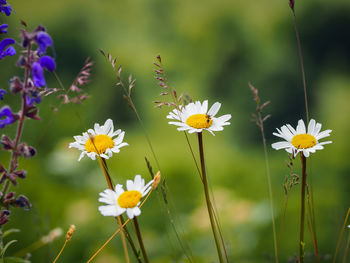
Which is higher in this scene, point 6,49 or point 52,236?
point 6,49

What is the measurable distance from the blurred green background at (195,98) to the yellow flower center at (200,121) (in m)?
0.73

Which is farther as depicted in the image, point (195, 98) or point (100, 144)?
point (195, 98)

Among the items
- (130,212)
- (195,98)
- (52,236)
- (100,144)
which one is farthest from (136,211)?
(195,98)

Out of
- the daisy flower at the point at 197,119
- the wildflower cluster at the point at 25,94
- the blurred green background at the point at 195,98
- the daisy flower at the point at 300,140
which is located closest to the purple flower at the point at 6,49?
the wildflower cluster at the point at 25,94

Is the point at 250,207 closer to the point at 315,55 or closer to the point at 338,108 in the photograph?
the point at 338,108

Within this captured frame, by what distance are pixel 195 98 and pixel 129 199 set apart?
6.15 ft

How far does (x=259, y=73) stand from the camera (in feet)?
7.72

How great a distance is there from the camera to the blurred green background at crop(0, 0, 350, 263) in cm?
146

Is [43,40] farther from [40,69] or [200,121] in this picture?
[200,121]

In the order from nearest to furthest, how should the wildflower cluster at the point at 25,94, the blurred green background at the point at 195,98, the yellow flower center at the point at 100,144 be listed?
the wildflower cluster at the point at 25,94
the yellow flower center at the point at 100,144
the blurred green background at the point at 195,98

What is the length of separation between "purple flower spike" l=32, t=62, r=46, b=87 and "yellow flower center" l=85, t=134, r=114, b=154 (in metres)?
0.11

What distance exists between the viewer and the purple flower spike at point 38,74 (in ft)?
1.47

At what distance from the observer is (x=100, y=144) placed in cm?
55

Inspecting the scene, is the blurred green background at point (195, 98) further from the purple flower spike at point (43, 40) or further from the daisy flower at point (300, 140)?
the purple flower spike at point (43, 40)
